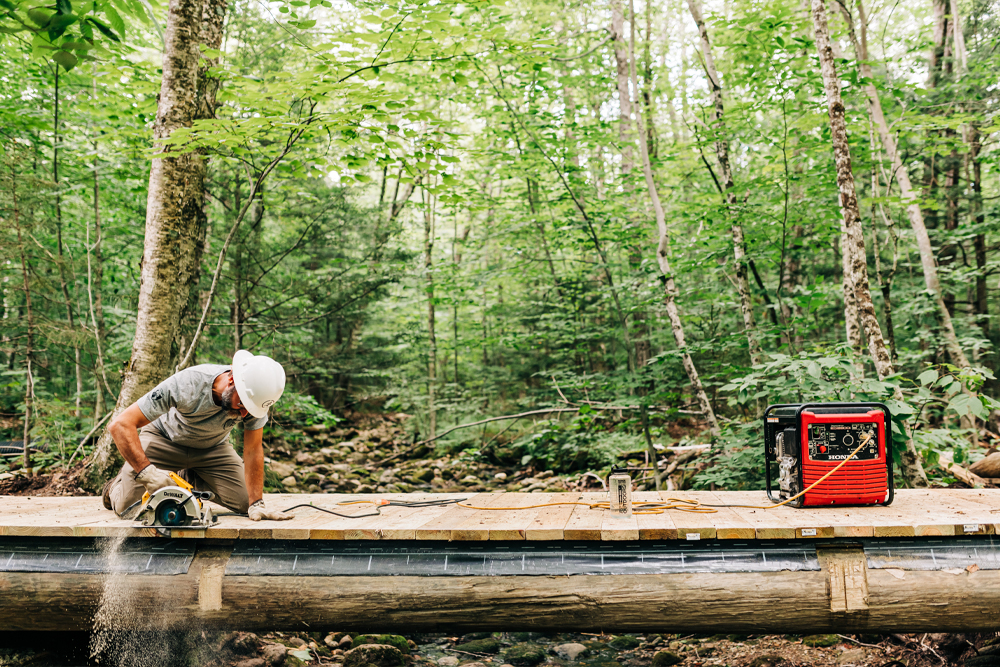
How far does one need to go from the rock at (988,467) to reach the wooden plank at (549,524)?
16.4 feet

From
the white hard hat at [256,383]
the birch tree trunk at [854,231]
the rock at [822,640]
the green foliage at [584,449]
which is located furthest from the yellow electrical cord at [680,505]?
the green foliage at [584,449]

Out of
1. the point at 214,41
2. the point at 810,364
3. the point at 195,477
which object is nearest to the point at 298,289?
the point at 214,41

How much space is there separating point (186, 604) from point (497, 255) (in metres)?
10.8

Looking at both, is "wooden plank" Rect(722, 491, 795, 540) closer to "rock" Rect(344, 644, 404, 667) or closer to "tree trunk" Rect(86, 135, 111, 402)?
"rock" Rect(344, 644, 404, 667)

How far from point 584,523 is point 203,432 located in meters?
2.42

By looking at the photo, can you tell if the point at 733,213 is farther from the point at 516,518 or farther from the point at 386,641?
the point at 386,641

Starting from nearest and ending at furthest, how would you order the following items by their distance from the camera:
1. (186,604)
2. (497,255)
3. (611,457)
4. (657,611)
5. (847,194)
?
(657,611) → (186,604) → (847,194) → (611,457) → (497,255)

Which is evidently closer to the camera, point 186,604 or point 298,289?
point 186,604

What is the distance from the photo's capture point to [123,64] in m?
4.93

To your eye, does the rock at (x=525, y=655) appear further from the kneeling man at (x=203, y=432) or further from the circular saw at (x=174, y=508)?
the circular saw at (x=174, y=508)

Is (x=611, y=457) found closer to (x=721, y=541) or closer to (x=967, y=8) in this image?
(x=721, y=541)

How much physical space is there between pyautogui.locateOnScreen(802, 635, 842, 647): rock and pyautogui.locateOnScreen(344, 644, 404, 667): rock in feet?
9.36

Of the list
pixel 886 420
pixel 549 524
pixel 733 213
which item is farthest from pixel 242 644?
pixel 733 213

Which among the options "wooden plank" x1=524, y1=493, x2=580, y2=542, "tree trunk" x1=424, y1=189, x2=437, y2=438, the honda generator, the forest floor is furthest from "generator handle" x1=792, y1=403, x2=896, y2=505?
"tree trunk" x1=424, y1=189, x2=437, y2=438
